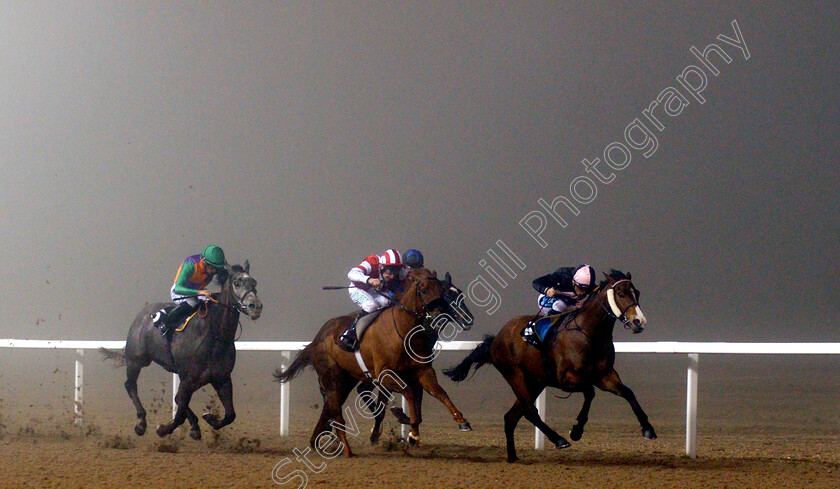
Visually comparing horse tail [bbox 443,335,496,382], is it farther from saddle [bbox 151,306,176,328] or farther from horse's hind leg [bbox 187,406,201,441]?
saddle [bbox 151,306,176,328]

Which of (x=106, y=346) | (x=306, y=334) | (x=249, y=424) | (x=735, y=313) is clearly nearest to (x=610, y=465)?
(x=249, y=424)

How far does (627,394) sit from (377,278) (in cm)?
202

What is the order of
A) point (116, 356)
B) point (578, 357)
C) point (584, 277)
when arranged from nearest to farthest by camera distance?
point (578, 357), point (584, 277), point (116, 356)

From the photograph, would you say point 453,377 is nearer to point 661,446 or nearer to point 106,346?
point 661,446

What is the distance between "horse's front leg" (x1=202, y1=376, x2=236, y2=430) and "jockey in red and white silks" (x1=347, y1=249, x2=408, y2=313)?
3.97 feet

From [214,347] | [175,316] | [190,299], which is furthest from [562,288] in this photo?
[175,316]

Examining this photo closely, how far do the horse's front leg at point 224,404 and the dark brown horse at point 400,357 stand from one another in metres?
0.70

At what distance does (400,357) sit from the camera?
19.0 ft

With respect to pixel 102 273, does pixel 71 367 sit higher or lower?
lower

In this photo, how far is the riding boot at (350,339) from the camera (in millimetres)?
6270

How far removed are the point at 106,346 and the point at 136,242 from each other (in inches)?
347

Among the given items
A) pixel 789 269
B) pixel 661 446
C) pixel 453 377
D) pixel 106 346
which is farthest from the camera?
pixel 789 269

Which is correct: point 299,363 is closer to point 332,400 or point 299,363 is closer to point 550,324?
point 332,400

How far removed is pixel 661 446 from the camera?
7.20 m
